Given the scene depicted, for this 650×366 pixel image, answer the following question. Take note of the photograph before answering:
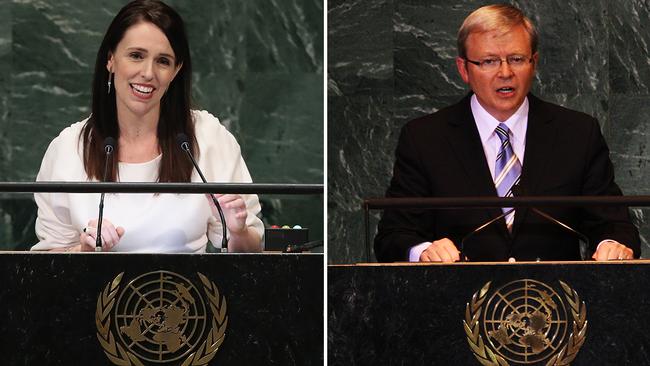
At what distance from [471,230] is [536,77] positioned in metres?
1.23

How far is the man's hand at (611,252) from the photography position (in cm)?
423

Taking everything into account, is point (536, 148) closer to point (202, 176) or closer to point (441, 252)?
point (441, 252)

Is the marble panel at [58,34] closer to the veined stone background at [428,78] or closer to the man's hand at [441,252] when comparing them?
the veined stone background at [428,78]

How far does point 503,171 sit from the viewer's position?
459 centimetres

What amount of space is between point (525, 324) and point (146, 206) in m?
1.46

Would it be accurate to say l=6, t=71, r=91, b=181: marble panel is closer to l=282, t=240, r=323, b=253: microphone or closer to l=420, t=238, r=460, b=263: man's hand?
l=282, t=240, r=323, b=253: microphone

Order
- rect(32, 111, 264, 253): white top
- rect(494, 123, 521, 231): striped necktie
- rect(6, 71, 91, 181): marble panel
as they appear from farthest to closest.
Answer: rect(6, 71, 91, 181): marble panel, rect(32, 111, 264, 253): white top, rect(494, 123, 521, 231): striped necktie

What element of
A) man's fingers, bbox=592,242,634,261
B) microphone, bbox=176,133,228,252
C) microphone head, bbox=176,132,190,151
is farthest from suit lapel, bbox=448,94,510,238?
microphone head, bbox=176,132,190,151

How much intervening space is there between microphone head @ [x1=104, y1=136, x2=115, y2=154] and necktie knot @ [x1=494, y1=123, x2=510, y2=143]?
1375 millimetres

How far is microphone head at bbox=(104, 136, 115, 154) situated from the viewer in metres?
4.82

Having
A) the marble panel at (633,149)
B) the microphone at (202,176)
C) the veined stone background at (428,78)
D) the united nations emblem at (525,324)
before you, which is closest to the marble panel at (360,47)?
the veined stone background at (428,78)

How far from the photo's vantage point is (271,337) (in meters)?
4.29

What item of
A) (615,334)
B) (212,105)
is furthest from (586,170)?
(212,105)

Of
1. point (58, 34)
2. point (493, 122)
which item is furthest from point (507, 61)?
point (58, 34)
